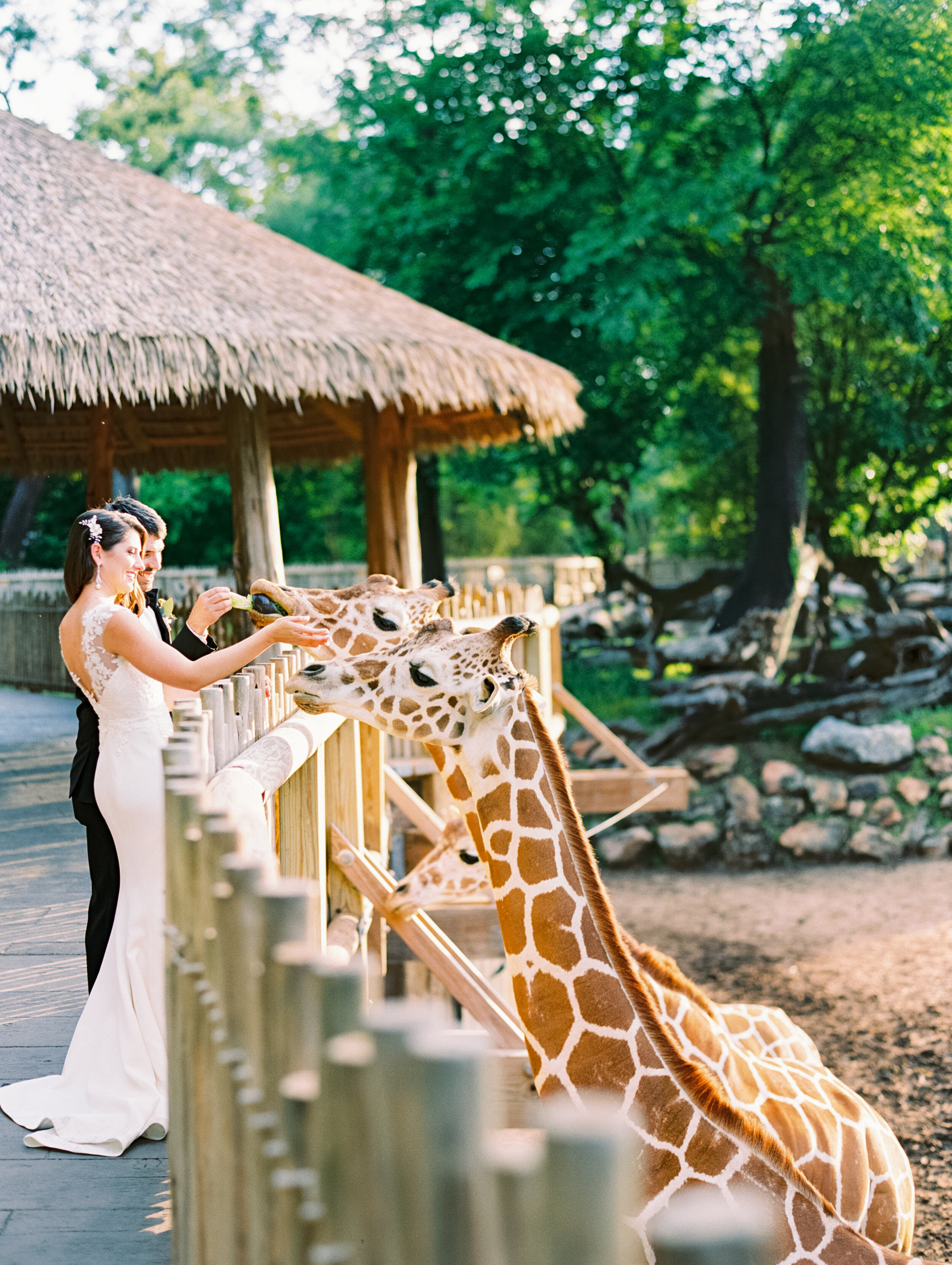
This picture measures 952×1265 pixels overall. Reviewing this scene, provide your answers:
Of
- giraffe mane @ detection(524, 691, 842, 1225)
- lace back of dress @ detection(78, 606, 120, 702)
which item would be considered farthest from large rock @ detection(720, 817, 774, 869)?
lace back of dress @ detection(78, 606, 120, 702)

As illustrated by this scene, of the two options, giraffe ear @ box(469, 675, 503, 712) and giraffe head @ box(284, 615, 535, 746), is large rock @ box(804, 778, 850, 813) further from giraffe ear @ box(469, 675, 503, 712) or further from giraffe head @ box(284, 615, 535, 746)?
giraffe ear @ box(469, 675, 503, 712)

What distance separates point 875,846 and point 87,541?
12.1 metres

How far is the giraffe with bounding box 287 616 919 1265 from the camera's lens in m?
2.90

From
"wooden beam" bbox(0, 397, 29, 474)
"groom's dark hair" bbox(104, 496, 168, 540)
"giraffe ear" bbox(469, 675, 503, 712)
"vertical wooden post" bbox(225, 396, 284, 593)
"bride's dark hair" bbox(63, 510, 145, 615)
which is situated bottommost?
"giraffe ear" bbox(469, 675, 503, 712)

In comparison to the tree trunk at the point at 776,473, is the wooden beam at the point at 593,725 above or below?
below

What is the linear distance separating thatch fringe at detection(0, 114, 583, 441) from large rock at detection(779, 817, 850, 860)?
6025 millimetres

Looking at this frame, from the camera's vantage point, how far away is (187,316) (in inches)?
348

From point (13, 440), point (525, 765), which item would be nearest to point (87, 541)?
Result: point (525, 765)

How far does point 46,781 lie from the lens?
27.3 ft

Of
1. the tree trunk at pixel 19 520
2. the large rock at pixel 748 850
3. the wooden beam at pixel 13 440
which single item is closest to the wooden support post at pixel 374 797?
the wooden beam at pixel 13 440

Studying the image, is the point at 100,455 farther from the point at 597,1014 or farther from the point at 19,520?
the point at 19,520

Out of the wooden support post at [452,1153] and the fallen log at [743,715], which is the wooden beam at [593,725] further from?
the wooden support post at [452,1153]

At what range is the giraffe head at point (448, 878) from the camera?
459 cm

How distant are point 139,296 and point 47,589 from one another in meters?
7.46
